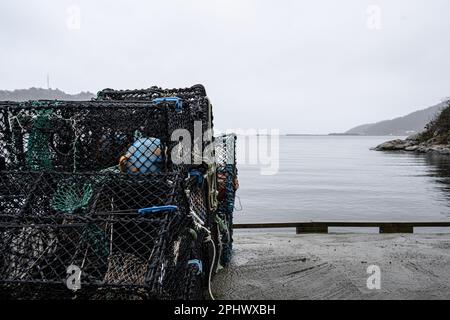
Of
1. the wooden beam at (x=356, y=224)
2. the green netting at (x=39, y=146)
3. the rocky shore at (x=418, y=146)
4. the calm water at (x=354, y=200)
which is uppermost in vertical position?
the green netting at (x=39, y=146)

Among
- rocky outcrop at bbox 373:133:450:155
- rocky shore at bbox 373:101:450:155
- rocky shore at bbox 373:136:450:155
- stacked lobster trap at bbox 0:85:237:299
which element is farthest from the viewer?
rocky shore at bbox 373:101:450:155

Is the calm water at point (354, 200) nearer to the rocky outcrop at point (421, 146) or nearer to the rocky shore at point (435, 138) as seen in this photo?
the rocky outcrop at point (421, 146)

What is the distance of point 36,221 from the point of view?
2.87 m

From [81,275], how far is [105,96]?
2.95 metres

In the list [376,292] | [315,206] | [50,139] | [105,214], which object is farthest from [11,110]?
[315,206]

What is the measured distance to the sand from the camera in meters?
4.81

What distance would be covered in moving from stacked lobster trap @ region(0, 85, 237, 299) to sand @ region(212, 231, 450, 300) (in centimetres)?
171

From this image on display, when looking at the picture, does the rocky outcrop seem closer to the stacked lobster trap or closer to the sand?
the sand

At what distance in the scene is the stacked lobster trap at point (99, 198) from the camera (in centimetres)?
266

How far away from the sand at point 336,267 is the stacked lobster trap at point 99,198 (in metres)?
1.71

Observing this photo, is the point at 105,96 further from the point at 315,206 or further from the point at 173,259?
the point at 315,206

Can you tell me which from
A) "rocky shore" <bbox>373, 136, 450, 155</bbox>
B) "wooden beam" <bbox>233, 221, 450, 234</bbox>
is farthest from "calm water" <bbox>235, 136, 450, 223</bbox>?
"rocky shore" <bbox>373, 136, 450, 155</bbox>

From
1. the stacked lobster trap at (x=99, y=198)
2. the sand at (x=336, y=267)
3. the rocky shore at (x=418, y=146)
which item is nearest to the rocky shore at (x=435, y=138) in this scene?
the rocky shore at (x=418, y=146)
